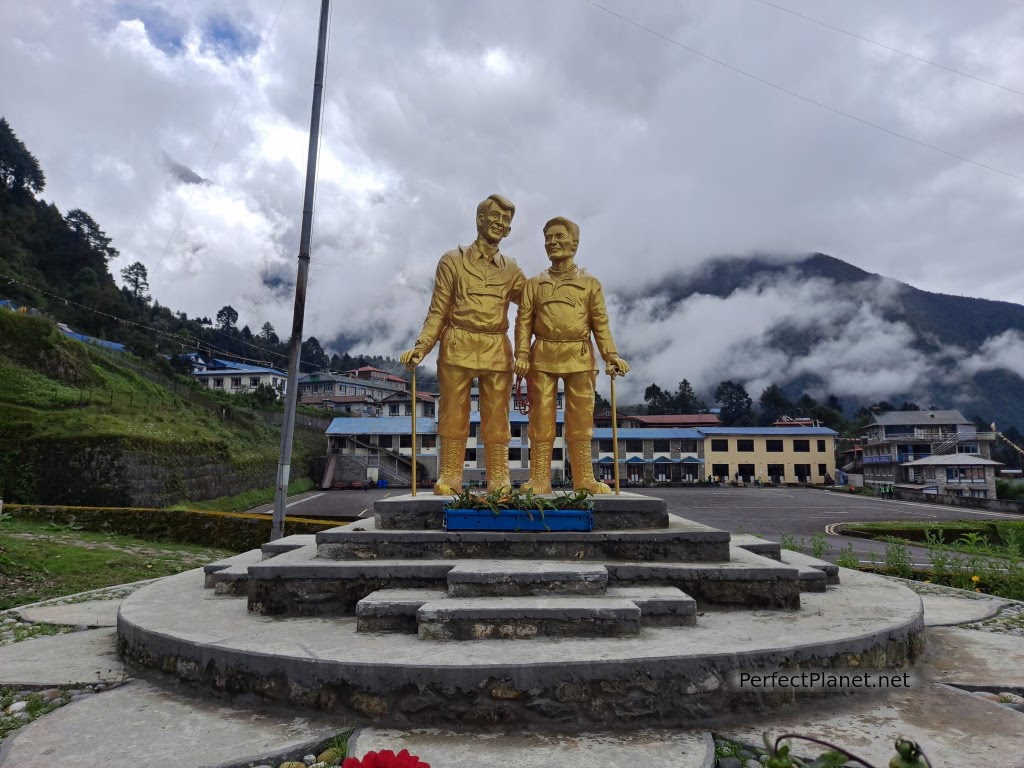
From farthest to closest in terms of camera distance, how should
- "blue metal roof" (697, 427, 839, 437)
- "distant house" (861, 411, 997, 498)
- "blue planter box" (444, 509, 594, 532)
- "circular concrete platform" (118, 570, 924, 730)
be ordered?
"distant house" (861, 411, 997, 498) < "blue metal roof" (697, 427, 839, 437) < "blue planter box" (444, 509, 594, 532) < "circular concrete platform" (118, 570, 924, 730)

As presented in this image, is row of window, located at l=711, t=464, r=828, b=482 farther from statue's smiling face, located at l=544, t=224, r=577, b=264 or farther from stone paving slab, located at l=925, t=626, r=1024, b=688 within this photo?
stone paving slab, located at l=925, t=626, r=1024, b=688

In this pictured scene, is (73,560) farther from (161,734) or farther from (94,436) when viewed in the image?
(94,436)

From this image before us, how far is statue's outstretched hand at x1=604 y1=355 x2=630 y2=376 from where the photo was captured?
7164 millimetres

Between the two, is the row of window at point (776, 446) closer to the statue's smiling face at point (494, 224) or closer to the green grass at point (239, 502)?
the green grass at point (239, 502)

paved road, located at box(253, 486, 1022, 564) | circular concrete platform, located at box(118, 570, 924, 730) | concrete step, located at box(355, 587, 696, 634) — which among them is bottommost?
paved road, located at box(253, 486, 1022, 564)

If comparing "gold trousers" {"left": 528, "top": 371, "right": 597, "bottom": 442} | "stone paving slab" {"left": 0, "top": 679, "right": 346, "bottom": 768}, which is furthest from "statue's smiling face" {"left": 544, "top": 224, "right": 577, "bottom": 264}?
"stone paving slab" {"left": 0, "top": 679, "right": 346, "bottom": 768}

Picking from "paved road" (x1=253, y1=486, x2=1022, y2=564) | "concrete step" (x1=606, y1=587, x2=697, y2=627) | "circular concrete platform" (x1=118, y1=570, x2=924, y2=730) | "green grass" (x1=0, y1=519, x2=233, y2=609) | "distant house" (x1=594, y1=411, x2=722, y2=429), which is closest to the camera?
"circular concrete platform" (x1=118, y1=570, x2=924, y2=730)

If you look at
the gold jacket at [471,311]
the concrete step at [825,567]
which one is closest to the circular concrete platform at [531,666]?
the concrete step at [825,567]

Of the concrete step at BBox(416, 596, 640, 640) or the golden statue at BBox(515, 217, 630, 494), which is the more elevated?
the golden statue at BBox(515, 217, 630, 494)

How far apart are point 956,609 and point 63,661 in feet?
26.1

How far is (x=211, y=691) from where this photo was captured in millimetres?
3721

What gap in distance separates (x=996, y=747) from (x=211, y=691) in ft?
14.1

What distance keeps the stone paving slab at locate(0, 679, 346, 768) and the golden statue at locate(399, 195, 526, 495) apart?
3.71 meters

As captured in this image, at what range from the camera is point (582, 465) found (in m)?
7.25
